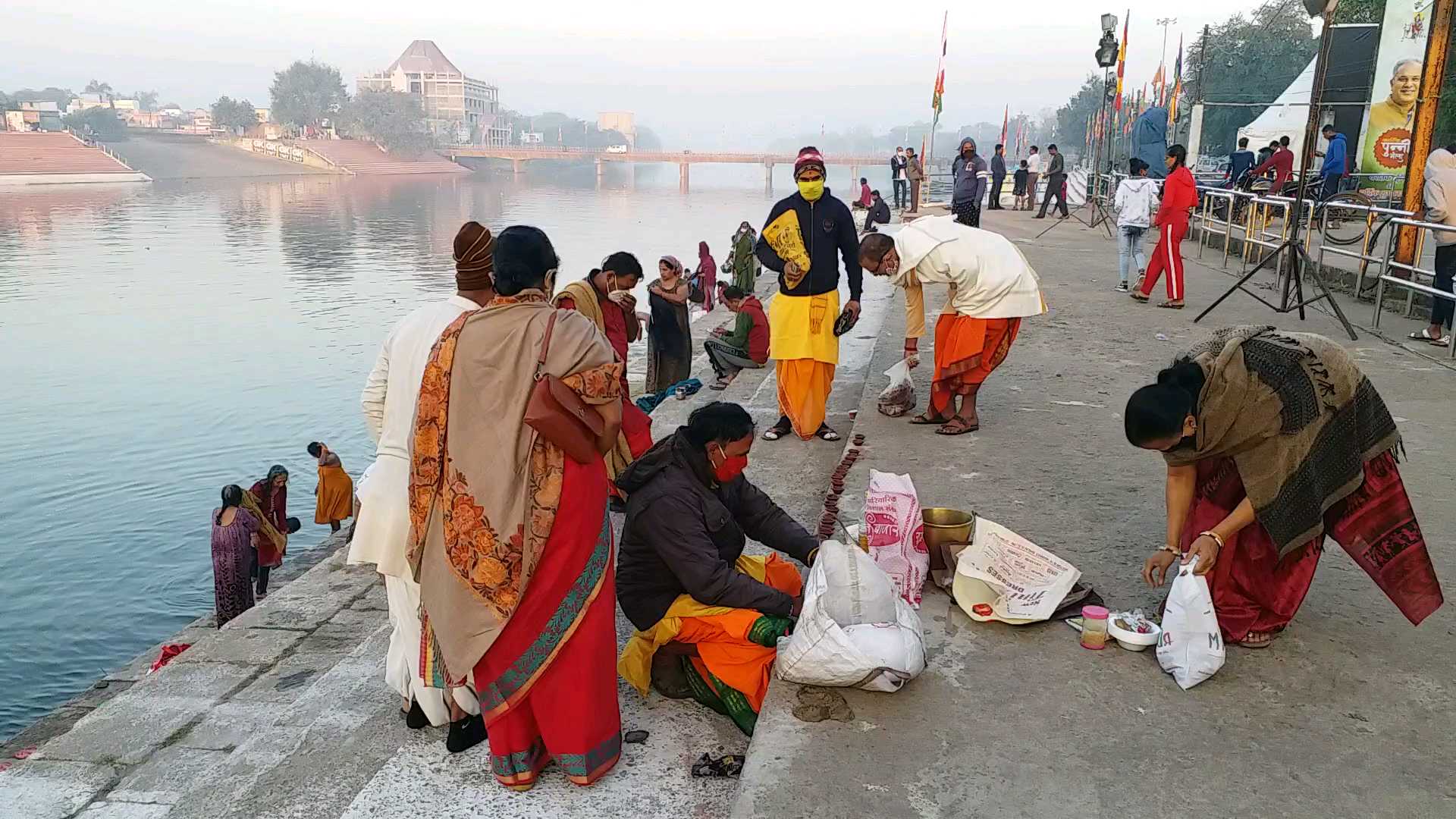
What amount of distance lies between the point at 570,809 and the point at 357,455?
35.1 ft

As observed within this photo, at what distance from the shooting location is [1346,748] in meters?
2.37

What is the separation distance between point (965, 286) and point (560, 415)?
9.99 ft

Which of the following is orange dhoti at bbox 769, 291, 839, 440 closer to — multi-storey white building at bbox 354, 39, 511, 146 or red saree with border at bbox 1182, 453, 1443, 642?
red saree with border at bbox 1182, 453, 1443, 642

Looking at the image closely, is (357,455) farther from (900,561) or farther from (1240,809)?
(1240,809)

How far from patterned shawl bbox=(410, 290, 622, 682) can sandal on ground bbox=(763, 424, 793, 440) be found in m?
2.94

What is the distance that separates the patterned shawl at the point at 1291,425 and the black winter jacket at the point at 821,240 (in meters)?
2.46

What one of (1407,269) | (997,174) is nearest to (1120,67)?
(997,174)

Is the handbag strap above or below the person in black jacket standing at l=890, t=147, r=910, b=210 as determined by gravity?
below

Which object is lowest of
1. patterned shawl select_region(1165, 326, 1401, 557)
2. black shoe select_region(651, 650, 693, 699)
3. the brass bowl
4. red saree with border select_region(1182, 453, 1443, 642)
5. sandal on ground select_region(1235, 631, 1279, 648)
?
black shoe select_region(651, 650, 693, 699)

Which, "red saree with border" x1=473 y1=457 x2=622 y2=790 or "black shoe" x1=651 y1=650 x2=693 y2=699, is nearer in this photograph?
"red saree with border" x1=473 y1=457 x2=622 y2=790

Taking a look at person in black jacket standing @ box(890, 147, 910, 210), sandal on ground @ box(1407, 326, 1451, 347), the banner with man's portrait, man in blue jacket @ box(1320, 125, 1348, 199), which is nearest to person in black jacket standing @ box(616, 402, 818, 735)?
sandal on ground @ box(1407, 326, 1451, 347)

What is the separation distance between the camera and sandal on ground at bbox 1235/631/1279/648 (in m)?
2.82

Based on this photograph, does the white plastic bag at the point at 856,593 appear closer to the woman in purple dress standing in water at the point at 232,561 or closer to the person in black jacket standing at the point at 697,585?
the person in black jacket standing at the point at 697,585

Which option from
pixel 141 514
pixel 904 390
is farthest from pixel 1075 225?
pixel 141 514
